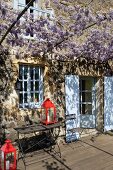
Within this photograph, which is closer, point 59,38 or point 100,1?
point 59,38

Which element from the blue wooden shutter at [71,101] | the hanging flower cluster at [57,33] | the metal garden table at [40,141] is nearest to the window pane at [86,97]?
the blue wooden shutter at [71,101]

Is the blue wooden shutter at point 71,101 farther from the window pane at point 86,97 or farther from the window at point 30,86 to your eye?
the window pane at point 86,97

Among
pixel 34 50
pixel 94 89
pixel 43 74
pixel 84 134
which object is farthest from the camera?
pixel 94 89

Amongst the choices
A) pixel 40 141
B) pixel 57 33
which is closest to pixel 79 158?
pixel 40 141

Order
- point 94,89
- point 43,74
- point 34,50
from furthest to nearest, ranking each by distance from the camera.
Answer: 1. point 94,89
2. point 43,74
3. point 34,50

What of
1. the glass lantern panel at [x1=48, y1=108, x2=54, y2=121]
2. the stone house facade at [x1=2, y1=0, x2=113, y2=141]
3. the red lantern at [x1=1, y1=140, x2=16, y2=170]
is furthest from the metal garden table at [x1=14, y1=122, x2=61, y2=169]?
the red lantern at [x1=1, y1=140, x2=16, y2=170]

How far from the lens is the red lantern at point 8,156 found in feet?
17.9

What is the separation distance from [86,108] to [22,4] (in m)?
4.55

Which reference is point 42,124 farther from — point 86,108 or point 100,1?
point 100,1

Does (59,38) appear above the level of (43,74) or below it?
above

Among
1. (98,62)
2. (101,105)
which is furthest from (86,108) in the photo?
(98,62)

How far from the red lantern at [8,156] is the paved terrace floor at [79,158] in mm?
519

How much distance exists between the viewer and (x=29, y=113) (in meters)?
7.61

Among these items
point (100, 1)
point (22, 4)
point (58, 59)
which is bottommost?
point (58, 59)
